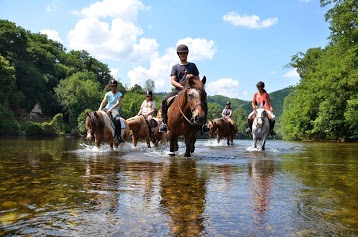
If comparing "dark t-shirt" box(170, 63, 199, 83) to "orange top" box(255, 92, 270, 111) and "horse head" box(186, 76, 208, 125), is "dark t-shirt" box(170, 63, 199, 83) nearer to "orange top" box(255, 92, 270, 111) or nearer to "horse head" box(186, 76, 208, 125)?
"horse head" box(186, 76, 208, 125)

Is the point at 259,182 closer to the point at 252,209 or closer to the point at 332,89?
the point at 252,209

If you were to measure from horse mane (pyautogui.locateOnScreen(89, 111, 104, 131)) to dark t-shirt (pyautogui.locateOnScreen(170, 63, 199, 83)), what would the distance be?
3.63 meters

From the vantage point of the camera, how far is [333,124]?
37938 millimetres

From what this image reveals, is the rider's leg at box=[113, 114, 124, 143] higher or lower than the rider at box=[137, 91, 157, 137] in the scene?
lower

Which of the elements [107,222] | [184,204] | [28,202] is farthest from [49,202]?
[184,204]

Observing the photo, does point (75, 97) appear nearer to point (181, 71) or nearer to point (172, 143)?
point (181, 71)

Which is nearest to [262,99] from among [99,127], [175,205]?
[99,127]

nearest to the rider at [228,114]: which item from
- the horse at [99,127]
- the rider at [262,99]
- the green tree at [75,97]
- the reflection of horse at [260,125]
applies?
the rider at [262,99]

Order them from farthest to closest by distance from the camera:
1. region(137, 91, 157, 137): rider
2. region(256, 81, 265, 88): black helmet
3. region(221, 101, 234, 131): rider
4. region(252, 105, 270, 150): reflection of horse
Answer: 1. region(221, 101, 234, 131): rider
2. region(137, 91, 157, 137): rider
3. region(256, 81, 265, 88): black helmet
4. region(252, 105, 270, 150): reflection of horse

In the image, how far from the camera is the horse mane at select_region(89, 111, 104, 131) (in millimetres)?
12442

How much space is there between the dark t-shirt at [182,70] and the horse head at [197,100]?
109 cm

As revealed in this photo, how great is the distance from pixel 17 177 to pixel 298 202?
424 centimetres

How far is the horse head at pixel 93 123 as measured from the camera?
1242 centimetres

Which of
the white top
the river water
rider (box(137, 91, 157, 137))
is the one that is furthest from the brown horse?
the white top
